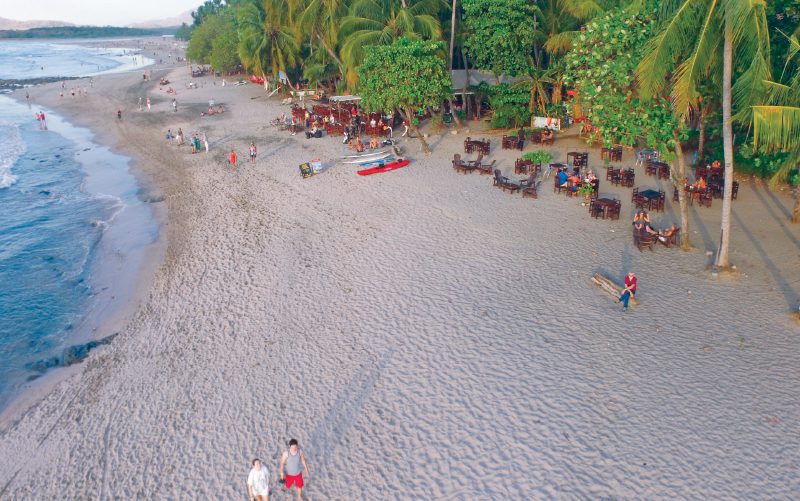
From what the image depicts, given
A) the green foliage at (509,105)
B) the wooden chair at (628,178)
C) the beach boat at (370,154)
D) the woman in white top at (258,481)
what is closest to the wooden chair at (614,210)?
the wooden chair at (628,178)

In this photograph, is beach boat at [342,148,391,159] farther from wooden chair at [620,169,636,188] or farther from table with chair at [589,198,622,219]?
table with chair at [589,198,622,219]

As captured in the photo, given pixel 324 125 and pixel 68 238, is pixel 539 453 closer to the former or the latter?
pixel 68 238

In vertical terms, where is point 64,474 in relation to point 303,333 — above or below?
below

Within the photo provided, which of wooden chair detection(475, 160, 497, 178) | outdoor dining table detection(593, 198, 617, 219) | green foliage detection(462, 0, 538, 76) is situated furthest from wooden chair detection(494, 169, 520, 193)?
Answer: green foliage detection(462, 0, 538, 76)

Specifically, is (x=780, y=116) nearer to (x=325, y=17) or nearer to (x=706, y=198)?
(x=706, y=198)

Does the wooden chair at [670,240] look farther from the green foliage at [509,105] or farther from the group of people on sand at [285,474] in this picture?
the green foliage at [509,105]

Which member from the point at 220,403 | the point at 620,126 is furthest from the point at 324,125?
the point at 220,403
